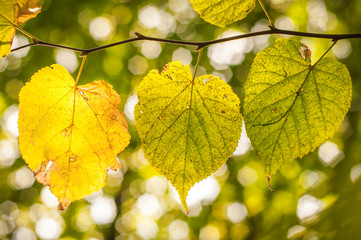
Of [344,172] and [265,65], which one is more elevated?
[344,172]

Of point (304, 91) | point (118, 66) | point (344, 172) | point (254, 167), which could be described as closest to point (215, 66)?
point (118, 66)

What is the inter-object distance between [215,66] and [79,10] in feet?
10.8

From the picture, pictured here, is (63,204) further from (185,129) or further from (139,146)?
(139,146)

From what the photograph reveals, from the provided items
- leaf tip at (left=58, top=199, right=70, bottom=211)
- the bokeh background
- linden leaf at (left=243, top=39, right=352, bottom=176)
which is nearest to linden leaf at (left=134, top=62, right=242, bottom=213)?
linden leaf at (left=243, top=39, right=352, bottom=176)

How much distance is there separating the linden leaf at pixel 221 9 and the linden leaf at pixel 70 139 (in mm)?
303

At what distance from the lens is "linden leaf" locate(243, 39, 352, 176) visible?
1.85 feet

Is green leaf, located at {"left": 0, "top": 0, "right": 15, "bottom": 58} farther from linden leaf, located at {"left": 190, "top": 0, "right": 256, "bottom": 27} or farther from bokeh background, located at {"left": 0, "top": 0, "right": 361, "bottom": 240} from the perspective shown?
bokeh background, located at {"left": 0, "top": 0, "right": 361, "bottom": 240}

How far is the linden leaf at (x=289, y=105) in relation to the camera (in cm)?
56

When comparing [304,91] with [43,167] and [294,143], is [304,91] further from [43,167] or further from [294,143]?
[43,167]

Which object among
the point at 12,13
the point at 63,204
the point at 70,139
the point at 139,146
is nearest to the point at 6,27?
the point at 12,13

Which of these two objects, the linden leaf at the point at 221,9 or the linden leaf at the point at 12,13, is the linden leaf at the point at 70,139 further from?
the linden leaf at the point at 221,9

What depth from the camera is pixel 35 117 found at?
0.66m

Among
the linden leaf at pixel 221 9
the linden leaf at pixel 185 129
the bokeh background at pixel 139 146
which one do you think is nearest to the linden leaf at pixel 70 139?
the linden leaf at pixel 185 129

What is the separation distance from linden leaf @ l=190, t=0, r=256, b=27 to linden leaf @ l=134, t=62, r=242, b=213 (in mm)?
127
